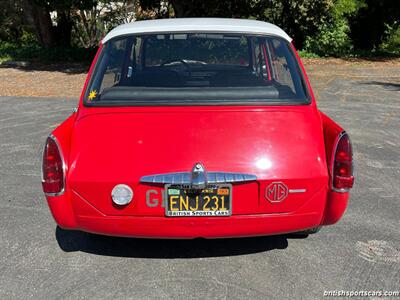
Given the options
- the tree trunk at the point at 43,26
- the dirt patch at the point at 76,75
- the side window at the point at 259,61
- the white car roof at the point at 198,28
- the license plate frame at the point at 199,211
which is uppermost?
the white car roof at the point at 198,28

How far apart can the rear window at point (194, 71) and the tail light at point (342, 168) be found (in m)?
0.51

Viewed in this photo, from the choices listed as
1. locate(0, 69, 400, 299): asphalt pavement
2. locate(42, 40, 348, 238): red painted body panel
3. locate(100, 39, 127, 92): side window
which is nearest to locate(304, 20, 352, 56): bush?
locate(0, 69, 400, 299): asphalt pavement

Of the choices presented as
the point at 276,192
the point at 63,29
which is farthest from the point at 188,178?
the point at 63,29

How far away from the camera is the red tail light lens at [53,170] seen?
3.10 m

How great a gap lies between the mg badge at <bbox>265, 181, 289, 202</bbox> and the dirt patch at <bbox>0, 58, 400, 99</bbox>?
354 inches

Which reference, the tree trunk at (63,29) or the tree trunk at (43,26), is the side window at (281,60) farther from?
the tree trunk at (63,29)

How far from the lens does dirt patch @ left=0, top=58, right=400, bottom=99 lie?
12430mm

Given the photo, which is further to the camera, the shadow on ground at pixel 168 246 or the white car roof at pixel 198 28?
the white car roof at pixel 198 28

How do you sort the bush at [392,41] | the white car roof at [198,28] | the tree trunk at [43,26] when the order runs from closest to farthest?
the white car roof at [198,28] → the tree trunk at [43,26] → the bush at [392,41]

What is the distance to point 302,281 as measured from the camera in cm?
320

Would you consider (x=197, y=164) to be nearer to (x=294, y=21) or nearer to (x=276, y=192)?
(x=276, y=192)

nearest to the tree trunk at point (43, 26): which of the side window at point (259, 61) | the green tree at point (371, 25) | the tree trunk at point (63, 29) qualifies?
the tree trunk at point (63, 29)

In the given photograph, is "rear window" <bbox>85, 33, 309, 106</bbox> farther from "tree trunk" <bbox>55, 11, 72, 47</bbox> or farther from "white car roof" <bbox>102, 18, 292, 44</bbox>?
"tree trunk" <bbox>55, 11, 72, 47</bbox>

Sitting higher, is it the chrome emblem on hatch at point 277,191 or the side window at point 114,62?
the side window at point 114,62
